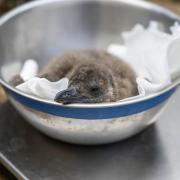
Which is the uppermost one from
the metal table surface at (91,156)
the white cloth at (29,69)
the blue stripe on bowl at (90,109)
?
the blue stripe on bowl at (90,109)

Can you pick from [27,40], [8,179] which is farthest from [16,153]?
[27,40]

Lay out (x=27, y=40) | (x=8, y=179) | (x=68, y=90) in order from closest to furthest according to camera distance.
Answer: (x=68, y=90)
(x=8, y=179)
(x=27, y=40)

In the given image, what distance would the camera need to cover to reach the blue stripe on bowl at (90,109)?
26.0 inches

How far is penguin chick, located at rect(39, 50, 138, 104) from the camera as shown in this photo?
0.68 m

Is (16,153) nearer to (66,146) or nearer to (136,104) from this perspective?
(66,146)

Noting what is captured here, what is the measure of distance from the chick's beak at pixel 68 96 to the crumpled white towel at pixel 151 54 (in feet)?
0.32

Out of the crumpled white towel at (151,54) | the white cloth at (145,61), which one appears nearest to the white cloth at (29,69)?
the white cloth at (145,61)

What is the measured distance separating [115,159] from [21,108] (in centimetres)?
16

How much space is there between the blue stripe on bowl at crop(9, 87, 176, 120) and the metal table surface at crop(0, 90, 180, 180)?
93mm

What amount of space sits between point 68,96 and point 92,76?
0.17ft

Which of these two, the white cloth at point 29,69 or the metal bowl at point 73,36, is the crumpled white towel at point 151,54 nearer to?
the metal bowl at point 73,36

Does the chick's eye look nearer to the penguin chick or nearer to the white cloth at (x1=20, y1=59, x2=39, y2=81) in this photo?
the penguin chick

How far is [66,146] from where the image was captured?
0.77 metres

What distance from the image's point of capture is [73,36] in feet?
3.37
